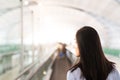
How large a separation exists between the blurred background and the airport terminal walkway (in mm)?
272

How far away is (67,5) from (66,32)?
12.2 m

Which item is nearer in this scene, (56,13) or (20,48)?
(20,48)

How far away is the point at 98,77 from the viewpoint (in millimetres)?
2355

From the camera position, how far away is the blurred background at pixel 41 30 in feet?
17.1

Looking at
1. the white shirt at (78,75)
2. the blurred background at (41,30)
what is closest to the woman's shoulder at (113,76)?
the white shirt at (78,75)

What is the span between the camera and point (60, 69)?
1011 centimetres

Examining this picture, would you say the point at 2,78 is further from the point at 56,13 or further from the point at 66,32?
the point at 66,32

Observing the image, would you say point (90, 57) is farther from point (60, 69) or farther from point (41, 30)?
point (41, 30)

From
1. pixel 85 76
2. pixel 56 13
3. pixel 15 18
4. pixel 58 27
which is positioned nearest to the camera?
pixel 85 76

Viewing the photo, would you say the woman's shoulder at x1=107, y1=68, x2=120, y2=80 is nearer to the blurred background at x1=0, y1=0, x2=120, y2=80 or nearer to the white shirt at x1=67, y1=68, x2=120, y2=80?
the white shirt at x1=67, y1=68, x2=120, y2=80

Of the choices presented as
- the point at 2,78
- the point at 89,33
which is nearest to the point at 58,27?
the point at 2,78

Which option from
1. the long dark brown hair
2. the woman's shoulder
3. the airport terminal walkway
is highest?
the long dark brown hair

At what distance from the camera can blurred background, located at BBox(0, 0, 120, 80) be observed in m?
5.22

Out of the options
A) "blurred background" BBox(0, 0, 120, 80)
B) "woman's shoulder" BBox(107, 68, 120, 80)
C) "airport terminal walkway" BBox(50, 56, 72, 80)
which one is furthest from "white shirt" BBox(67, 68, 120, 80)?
"airport terminal walkway" BBox(50, 56, 72, 80)
